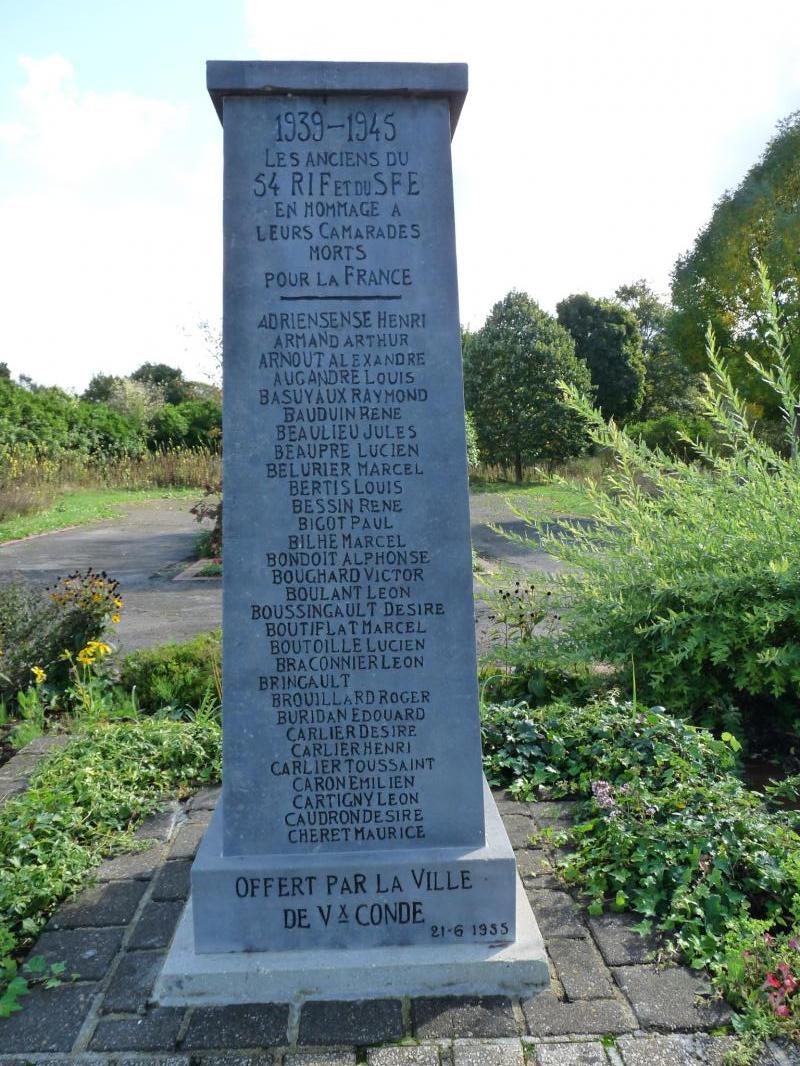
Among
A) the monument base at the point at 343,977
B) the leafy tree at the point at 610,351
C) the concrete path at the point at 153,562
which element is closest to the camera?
the monument base at the point at 343,977

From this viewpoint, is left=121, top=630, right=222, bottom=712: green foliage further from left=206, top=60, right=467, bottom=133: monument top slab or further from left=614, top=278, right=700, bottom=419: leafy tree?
left=614, top=278, right=700, bottom=419: leafy tree

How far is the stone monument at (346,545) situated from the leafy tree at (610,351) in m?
31.8

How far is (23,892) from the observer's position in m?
2.80

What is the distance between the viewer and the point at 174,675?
4.97 m

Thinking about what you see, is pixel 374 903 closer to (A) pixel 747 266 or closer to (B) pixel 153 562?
(B) pixel 153 562

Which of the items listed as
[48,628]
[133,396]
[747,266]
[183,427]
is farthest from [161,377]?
[48,628]

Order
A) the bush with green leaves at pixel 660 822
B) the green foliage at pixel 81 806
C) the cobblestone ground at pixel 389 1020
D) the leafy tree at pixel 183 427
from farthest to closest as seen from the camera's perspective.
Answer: the leafy tree at pixel 183 427
the green foliage at pixel 81 806
the bush with green leaves at pixel 660 822
the cobblestone ground at pixel 389 1020

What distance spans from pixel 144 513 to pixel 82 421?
26.6 feet

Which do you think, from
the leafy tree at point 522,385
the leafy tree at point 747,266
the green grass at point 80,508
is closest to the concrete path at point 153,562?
the green grass at point 80,508

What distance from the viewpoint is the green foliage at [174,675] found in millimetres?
4871

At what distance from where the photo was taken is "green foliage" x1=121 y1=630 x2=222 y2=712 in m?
4.87

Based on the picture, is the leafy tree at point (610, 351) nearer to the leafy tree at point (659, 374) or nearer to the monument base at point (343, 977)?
the leafy tree at point (659, 374)

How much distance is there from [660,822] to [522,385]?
2349 centimetres

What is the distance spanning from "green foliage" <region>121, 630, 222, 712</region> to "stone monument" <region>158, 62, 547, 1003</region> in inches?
90.2
